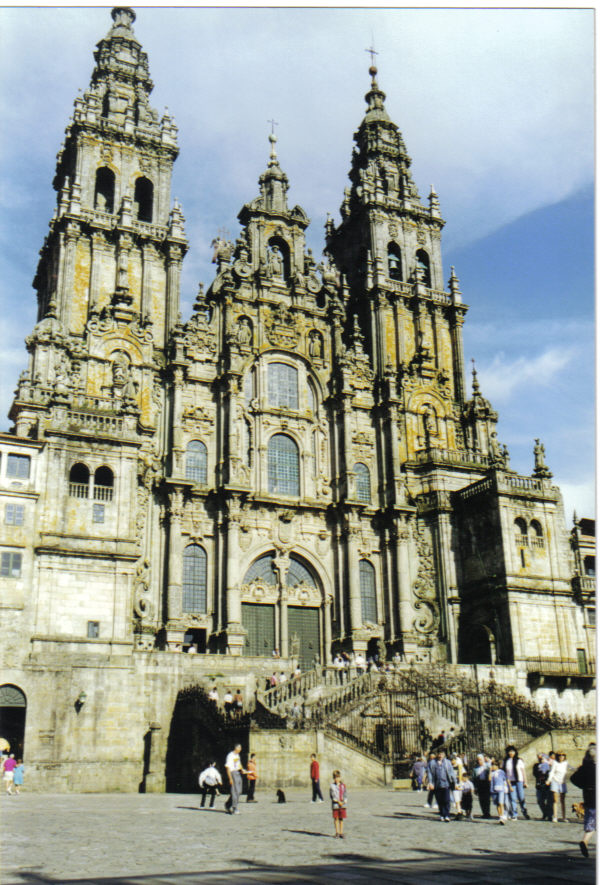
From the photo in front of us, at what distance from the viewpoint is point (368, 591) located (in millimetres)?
42406

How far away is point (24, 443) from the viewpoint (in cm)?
3159

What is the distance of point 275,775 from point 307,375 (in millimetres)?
23110

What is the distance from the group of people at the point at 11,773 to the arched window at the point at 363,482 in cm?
2134

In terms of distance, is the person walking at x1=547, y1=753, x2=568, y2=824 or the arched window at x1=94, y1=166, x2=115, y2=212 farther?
the arched window at x1=94, y1=166, x2=115, y2=212

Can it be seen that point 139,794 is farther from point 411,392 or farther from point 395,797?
point 411,392

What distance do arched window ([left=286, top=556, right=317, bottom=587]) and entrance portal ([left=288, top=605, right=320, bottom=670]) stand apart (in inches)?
45.8

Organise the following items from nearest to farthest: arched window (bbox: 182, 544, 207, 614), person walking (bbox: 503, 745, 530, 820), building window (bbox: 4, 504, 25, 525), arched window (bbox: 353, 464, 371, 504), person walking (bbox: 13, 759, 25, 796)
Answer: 1. person walking (bbox: 503, 745, 530, 820)
2. person walking (bbox: 13, 759, 25, 796)
3. building window (bbox: 4, 504, 25, 525)
4. arched window (bbox: 182, 544, 207, 614)
5. arched window (bbox: 353, 464, 371, 504)

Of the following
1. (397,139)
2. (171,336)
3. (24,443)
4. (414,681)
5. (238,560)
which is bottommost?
(414,681)

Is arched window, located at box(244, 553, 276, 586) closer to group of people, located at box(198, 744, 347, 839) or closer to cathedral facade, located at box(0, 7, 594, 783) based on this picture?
cathedral facade, located at box(0, 7, 594, 783)

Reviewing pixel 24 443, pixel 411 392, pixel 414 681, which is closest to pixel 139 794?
pixel 414 681

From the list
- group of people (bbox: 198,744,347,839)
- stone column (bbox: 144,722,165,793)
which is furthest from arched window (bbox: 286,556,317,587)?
group of people (bbox: 198,744,347,839)

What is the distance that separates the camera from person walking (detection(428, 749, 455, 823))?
1962 centimetres

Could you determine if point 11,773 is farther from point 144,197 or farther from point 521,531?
point 144,197

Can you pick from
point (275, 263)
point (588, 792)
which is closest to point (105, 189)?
point (275, 263)
